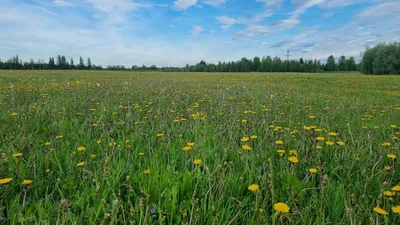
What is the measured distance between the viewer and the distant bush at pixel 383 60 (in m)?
57.9

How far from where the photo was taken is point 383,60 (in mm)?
60094

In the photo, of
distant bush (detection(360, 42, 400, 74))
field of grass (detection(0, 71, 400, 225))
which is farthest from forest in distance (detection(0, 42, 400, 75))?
field of grass (detection(0, 71, 400, 225))

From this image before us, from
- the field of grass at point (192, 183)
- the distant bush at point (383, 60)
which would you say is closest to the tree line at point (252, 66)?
the distant bush at point (383, 60)

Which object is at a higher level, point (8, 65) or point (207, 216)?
point (8, 65)

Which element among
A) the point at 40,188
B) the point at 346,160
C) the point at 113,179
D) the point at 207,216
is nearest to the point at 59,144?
the point at 40,188

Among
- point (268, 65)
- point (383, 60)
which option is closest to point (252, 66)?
point (268, 65)

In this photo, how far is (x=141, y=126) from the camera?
3.30 m

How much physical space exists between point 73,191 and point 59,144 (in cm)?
108

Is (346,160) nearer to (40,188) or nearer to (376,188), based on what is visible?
(376,188)

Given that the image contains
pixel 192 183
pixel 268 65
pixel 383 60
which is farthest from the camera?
pixel 268 65

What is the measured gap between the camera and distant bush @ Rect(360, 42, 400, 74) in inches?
2281

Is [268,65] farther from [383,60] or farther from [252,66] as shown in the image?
[383,60]

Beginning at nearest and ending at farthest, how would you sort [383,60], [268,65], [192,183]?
[192,183], [383,60], [268,65]

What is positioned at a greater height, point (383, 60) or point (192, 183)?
point (383, 60)
